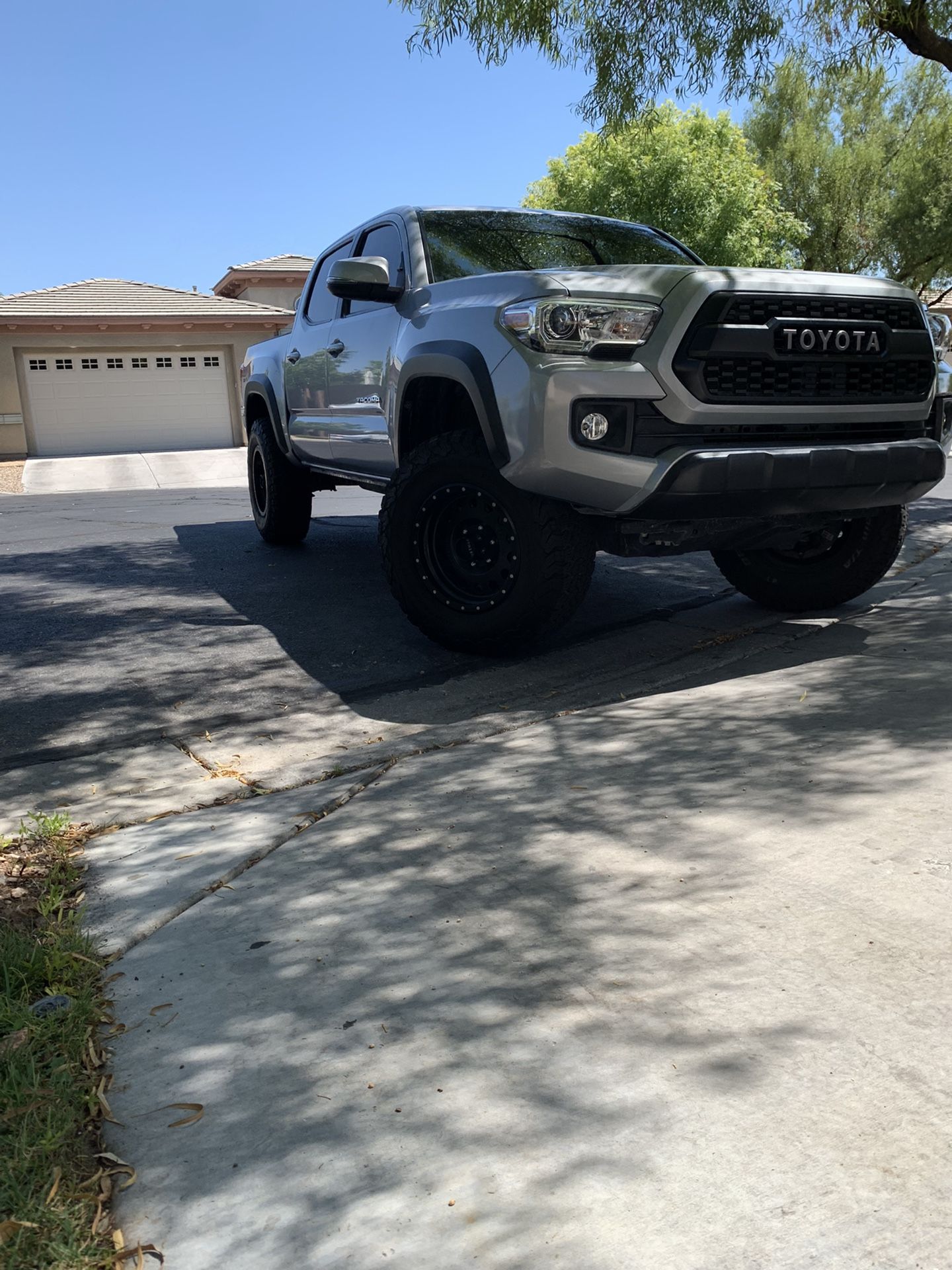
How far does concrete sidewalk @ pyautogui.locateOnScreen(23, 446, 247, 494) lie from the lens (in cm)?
1928

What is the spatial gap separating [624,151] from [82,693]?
29.7 m

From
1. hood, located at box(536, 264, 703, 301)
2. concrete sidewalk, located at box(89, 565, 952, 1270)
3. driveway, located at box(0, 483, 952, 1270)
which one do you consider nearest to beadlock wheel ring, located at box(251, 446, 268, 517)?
driveway, located at box(0, 483, 952, 1270)

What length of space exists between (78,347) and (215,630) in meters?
21.8

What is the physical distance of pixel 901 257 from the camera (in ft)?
116

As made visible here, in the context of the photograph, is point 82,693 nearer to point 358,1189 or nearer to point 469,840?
point 469,840

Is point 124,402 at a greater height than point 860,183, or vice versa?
point 860,183

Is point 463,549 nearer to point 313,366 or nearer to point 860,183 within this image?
point 313,366

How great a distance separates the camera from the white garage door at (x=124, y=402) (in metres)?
25.3

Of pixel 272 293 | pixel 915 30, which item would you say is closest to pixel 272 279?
pixel 272 293

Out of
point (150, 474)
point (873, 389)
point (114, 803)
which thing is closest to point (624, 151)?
point (150, 474)

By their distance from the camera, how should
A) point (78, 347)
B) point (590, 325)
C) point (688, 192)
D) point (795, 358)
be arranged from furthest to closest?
point (688, 192) < point (78, 347) < point (795, 358) < point (590, 325)

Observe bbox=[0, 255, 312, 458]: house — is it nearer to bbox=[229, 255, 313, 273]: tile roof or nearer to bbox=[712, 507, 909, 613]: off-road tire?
bbox=[229, 255, 313, 273]: tile roof

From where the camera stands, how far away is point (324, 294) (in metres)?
7.21

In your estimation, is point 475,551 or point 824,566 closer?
point 475,551
